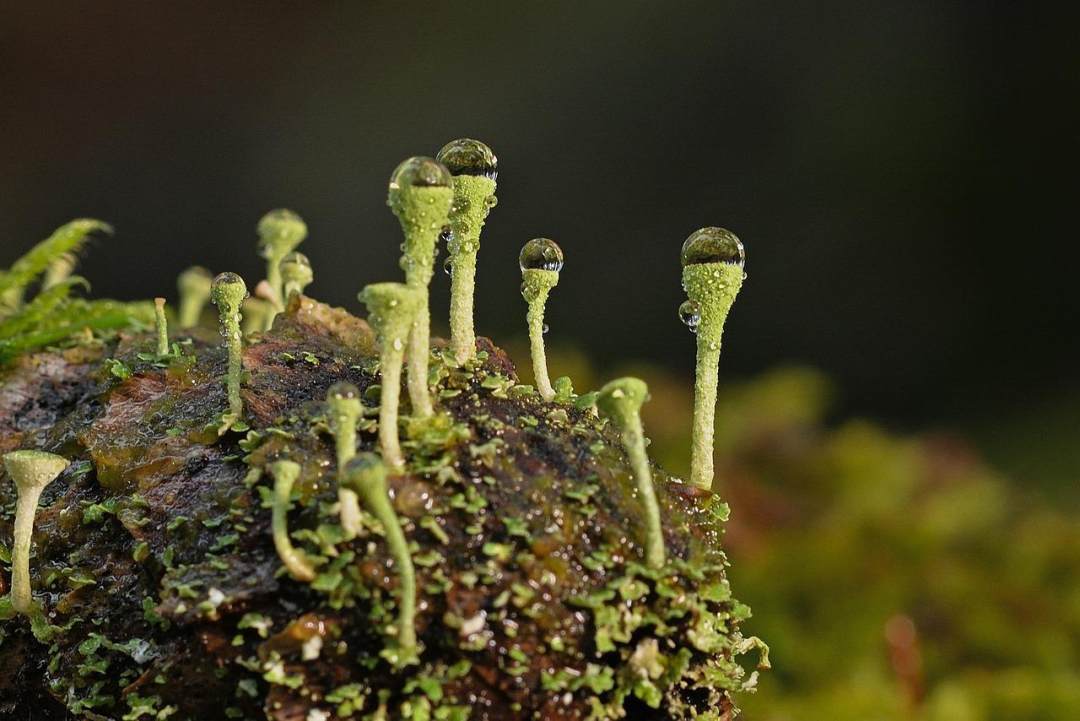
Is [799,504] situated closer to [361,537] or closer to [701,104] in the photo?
[361,537]

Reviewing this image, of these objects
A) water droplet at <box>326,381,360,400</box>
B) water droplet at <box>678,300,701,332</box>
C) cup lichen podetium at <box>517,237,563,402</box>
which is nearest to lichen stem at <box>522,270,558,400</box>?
cup lichen podetium at <box>517,237,563,402</box>

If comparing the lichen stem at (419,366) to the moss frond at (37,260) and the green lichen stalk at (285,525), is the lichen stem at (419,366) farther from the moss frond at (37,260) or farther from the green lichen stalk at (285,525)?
the moss frond at (37,260)

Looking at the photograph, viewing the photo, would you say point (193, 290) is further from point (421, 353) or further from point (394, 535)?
point (394, 535)

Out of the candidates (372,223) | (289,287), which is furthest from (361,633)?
(372,223)

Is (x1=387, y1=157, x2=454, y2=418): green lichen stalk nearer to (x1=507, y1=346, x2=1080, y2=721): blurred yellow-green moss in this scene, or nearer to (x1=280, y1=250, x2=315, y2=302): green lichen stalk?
(x1=280, y1=250, x2=315, y2=302): green lichen stalk

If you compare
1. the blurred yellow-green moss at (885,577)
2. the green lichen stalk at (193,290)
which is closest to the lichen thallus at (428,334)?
the green lichen stalk at (193,290)

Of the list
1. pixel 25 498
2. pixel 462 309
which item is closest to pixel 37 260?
pixel 25 498

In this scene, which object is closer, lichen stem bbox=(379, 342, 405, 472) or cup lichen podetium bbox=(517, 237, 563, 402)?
lichen stem bbox=(379, 342, 405, 472)
